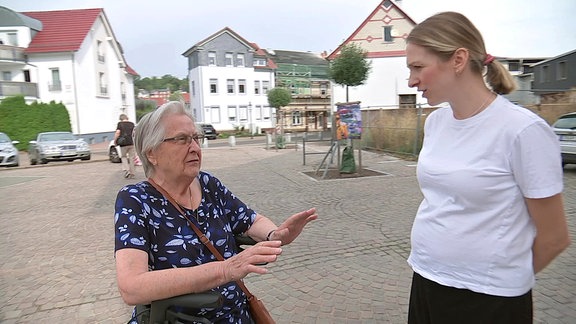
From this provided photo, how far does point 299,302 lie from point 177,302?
200 centimetres

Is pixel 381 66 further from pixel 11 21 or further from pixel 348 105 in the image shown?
pixel 11 21

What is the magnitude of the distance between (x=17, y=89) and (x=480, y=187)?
35.0 m

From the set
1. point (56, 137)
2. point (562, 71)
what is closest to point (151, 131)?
point (56, 137)

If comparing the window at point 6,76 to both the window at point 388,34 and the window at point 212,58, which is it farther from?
the window at point 388,34

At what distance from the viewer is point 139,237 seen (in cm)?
166

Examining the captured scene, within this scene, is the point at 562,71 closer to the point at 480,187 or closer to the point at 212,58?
the point at 212,58

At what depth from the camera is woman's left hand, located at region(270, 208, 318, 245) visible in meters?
2.01

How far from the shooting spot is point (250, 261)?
1.51 metres

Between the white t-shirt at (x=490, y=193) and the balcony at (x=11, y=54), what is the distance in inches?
1408

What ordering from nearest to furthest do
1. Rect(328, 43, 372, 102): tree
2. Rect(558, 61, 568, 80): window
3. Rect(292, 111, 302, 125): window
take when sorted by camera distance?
Rect(328, 43, 372, 102): tree < Rect(558, 61, 568, 80): window < Rect(292, 111, 302, 125): window

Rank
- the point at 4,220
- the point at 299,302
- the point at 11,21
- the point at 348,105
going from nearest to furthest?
the point at 299,302 < the point at 4,220 < the point at 348,105 < the point at 11,21

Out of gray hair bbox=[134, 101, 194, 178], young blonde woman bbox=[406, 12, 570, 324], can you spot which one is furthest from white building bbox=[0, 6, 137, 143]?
young blonde woman bbox=[406, 12, 570, 324]

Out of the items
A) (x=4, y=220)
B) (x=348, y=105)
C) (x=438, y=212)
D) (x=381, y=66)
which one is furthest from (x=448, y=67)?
(x=381, y=66)

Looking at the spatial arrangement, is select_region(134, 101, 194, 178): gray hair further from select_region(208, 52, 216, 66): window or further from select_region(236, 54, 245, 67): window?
select_region(236, 54, 245, 67): window
